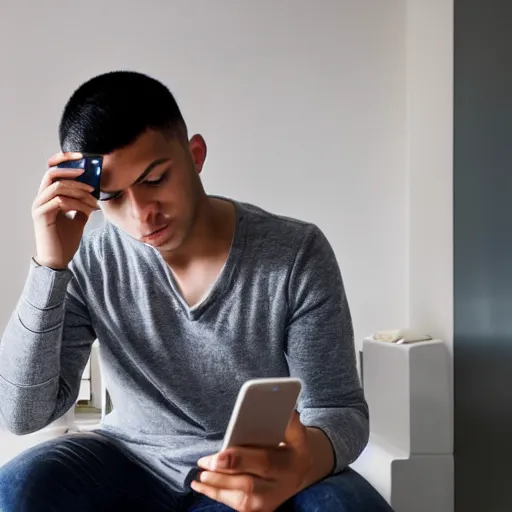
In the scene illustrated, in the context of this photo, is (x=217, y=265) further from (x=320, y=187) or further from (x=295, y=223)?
(x=320, y=187)

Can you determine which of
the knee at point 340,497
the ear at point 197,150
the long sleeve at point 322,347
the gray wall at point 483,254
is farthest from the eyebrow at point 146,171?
the gray wall at point 483,254

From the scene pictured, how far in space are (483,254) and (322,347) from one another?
2.04 ft

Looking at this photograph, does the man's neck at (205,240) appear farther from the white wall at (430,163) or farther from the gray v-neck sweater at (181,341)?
the white wall at (430,163)

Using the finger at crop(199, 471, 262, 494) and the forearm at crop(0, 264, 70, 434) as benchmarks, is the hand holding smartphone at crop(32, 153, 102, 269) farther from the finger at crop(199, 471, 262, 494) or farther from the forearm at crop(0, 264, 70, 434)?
the finger at crop(199, 471, 262, 494)

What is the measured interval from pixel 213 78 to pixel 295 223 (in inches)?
31.8

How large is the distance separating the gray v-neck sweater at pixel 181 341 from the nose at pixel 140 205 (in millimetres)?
132

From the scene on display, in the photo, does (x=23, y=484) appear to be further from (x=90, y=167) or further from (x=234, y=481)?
(x=90, y=167)

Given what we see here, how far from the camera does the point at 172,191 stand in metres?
1.17

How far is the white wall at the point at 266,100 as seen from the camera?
1911 mm

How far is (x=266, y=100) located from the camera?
197 centimetres

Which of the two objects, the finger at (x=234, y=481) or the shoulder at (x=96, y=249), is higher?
the shoulder at (x=96, y=249)

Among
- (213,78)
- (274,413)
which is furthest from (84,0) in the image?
(274,413)

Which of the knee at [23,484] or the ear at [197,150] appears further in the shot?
the ear at [197,150]

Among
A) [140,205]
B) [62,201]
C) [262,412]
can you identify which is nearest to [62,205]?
[62,201]
